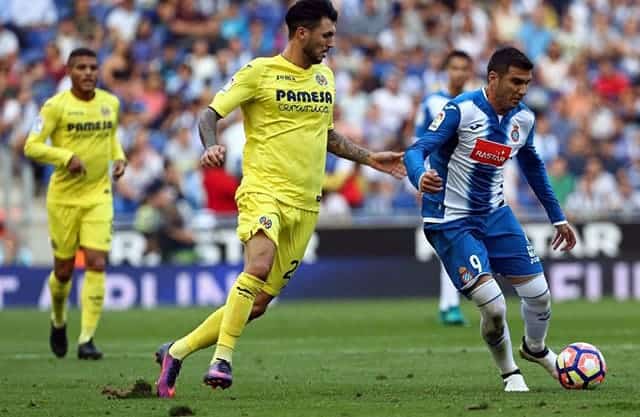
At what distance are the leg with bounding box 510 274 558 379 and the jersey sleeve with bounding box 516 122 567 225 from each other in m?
0.50

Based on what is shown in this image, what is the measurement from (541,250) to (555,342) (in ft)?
26.0

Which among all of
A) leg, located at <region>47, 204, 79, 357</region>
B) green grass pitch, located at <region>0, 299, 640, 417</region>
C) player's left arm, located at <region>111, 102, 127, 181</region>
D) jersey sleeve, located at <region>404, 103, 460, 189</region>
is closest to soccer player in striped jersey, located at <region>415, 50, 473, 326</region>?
green grass pitch, located at <region>0, 299, 640, 417</region>

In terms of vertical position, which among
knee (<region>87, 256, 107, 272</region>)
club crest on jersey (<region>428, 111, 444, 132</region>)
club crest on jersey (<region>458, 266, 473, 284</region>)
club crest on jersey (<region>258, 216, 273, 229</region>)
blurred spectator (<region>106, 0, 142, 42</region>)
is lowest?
knee (<region>87, 256, 107, 272</region>)

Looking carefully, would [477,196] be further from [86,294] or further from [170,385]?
[86,294]

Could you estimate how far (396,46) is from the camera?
83.6 ft

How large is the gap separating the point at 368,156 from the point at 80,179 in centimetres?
419

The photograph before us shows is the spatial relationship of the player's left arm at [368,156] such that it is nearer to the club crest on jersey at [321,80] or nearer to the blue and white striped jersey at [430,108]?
the club crest on jersey at [321,80]

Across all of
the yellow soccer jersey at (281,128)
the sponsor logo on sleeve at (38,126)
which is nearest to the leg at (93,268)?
the sponsor logo on sleeve at (38,126)

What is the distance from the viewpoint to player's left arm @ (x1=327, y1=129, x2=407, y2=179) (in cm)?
945

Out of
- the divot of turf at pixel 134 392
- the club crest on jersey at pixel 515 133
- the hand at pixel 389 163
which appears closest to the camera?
the divot of turf at pixel 134 392

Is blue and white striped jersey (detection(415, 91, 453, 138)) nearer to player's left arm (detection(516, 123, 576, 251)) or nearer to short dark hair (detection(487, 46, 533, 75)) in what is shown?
player's left arm (detection(516, 123, 576, 251))

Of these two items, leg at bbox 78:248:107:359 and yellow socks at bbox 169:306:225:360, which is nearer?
yellow socks at bbox 169:306:225:360

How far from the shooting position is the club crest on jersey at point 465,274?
913cm

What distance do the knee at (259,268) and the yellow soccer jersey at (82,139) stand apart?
437cm
